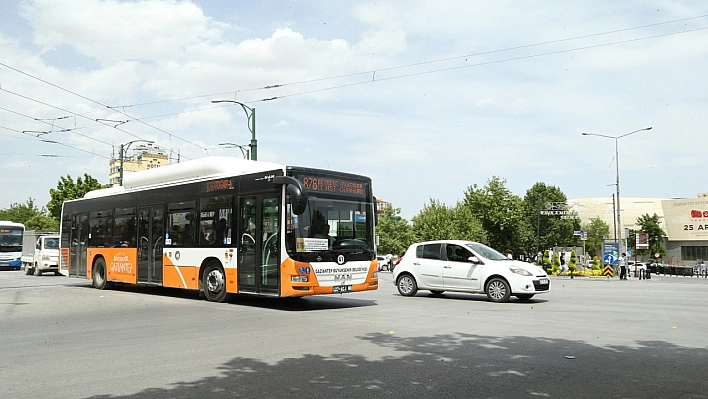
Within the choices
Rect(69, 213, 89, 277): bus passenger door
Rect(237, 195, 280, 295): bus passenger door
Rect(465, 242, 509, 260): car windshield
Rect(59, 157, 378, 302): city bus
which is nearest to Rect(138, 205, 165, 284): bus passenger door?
Rect(59, 157, 378, 302): city bus

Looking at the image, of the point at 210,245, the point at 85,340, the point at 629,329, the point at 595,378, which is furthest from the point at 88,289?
the point at 595,378

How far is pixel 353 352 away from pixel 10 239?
4219 cm

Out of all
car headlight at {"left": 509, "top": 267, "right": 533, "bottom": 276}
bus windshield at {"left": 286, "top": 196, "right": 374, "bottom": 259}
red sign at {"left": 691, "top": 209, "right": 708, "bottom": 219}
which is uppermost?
red sign at {"left": 691, "top": 209, "right": 708, "bottom": 219}

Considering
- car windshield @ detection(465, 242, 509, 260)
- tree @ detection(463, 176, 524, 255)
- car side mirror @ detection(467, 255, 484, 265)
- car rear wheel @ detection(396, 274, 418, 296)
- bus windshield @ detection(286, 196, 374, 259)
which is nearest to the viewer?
bus windshield @ detection(286, 196, 374, 259)

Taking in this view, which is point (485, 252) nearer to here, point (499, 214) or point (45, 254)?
point (45, 254)

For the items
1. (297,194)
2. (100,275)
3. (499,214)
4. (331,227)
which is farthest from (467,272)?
(499,214)

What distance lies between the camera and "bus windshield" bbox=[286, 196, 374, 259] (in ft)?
43.7

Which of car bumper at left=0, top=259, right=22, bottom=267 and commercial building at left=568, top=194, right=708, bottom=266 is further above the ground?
commercial building at left=568, top=194, right=708, bottom=266

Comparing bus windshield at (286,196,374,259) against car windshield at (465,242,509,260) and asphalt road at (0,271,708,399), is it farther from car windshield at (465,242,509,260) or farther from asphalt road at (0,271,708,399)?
car windshield at (465,242,509,260)

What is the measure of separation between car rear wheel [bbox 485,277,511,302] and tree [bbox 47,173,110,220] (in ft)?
152

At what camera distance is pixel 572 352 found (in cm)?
801

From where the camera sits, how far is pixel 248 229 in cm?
1431

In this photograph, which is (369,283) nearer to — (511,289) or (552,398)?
(511,289)

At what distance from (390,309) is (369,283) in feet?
3.38
